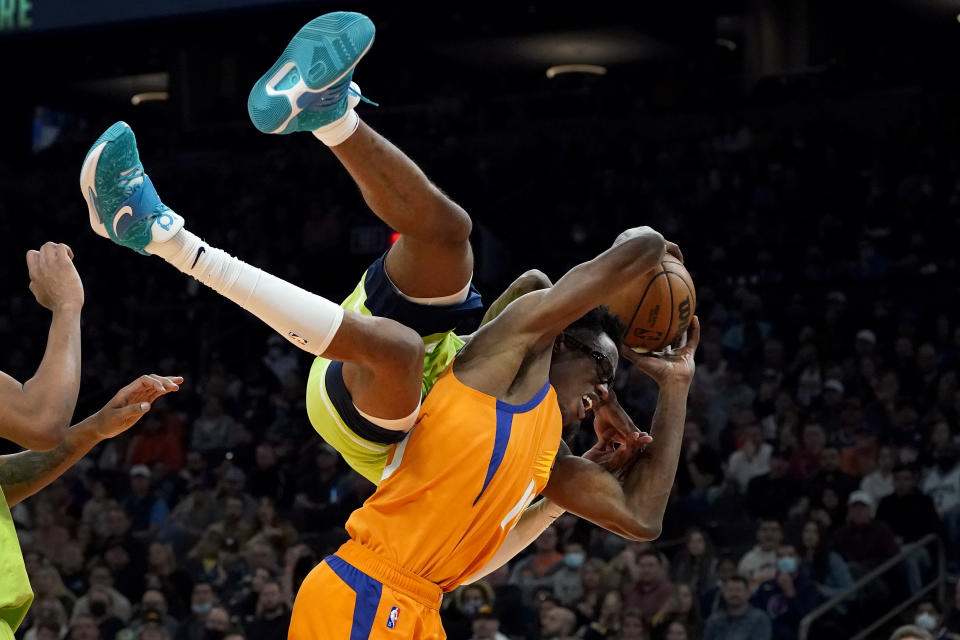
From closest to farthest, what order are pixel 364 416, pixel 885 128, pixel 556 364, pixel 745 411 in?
pixel 364 416 → pixel 556 364 → pixel 745 411 → pixel 885 128

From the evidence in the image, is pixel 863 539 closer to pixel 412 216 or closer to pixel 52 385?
pixel 412 216

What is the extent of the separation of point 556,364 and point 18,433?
153 centimetres

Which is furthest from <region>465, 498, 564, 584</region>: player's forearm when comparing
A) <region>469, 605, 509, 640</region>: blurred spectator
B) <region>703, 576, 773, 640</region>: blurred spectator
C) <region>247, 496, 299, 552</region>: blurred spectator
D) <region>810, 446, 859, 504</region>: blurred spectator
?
<region>247, 496, 299, 552</region>: blurred spectator

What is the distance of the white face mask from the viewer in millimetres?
7453

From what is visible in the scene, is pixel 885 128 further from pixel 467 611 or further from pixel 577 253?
pixel 467 611

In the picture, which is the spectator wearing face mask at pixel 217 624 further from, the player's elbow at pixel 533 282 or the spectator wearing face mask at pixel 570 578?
the player's elbow at pixel 533 282

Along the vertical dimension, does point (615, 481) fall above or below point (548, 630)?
above

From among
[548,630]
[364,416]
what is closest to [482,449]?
[364,416]

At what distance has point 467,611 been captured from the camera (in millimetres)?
8164

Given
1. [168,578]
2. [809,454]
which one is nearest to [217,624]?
[168,578]

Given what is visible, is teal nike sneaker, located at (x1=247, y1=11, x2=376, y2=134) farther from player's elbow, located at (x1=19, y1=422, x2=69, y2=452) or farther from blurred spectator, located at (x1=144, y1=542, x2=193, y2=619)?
blurred spectator, located at (x1=144, y1=542, x2=193, y2=619)

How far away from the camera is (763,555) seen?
8.27m

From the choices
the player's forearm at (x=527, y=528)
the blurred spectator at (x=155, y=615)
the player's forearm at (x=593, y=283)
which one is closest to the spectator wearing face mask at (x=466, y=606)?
the blurred spectator at (x=155, y=615)

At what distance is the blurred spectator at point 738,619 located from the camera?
25.3 ft
